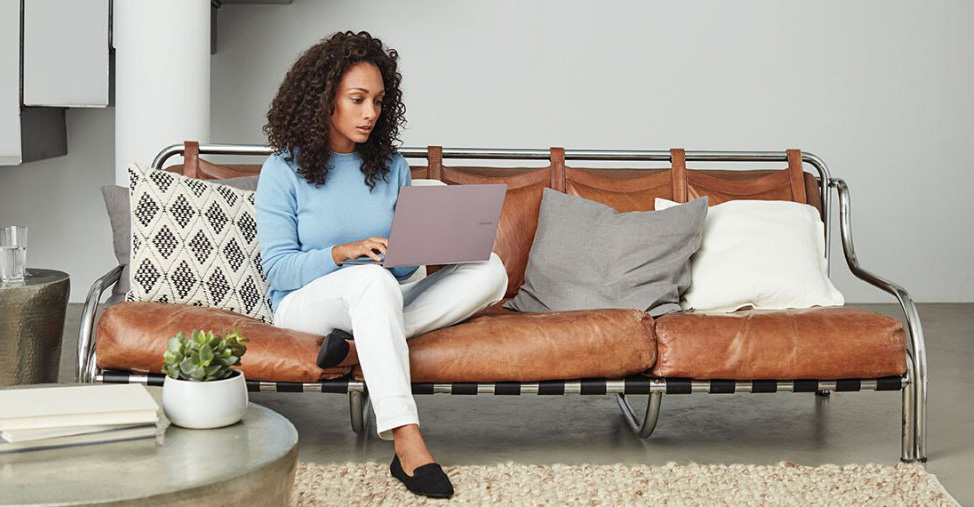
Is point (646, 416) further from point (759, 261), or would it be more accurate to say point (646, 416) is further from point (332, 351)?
point (332, 351)

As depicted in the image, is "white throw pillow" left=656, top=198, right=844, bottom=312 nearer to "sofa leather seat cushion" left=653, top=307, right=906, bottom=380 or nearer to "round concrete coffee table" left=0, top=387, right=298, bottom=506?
"sofa leather seat cushion" left=653, top=307, right=906, bottom=380

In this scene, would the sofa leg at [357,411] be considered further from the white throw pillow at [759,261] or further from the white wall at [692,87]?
the white wall at [692,87]

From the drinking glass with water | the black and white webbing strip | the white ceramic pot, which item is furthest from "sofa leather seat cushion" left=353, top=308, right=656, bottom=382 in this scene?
the drinking glass with water

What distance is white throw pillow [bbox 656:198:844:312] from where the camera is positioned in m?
3.07

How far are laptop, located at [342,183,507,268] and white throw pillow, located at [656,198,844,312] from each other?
78cm

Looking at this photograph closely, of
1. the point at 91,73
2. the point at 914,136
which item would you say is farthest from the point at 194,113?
the point at 914,136

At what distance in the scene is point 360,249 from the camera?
2.64 metres

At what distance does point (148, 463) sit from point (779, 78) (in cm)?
482

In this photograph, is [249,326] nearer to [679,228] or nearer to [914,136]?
[679,228]

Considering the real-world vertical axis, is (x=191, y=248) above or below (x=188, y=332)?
above

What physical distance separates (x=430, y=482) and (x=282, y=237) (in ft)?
2.59

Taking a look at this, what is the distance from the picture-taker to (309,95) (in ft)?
9.23

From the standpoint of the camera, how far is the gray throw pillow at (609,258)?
305 centimetres

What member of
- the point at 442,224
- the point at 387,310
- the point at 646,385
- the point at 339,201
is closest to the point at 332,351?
the point at 387,310
